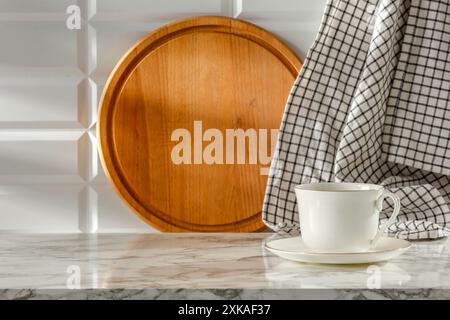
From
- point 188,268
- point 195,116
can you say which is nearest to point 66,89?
point 195,116

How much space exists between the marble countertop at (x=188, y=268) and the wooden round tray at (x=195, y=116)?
115mm

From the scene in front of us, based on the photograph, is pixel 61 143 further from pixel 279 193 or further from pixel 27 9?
pixel 279 193

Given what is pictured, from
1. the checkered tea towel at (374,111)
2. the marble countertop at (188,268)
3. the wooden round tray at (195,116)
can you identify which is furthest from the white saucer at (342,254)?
the wooden round tray at (195,116)

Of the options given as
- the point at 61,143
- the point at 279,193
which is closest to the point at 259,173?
the point at 279,193

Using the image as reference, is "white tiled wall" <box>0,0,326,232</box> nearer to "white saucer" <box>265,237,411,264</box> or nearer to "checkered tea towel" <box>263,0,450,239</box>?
"checkered tea towel" <box>263,0,450,239</box>

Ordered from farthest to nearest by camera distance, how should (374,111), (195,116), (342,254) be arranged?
(195,116)
(374,111)
(342,254)

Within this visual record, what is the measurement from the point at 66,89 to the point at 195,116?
216 millimetres

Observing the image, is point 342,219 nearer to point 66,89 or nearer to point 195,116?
point 195,116

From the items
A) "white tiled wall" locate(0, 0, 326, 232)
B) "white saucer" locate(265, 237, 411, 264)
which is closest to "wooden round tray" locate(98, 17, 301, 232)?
"white tiled wall" locate(0, 0, 326, 232)

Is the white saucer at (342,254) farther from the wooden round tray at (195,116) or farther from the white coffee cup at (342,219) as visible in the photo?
the wooden round tray at (195,116)

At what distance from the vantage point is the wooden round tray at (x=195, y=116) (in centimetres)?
115

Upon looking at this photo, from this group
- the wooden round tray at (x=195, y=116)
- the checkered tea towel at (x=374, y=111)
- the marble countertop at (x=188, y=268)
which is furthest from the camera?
the wooden round tray at (x=195, y=116)

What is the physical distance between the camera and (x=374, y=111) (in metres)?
1.04

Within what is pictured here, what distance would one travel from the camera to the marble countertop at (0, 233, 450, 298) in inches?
28.8
